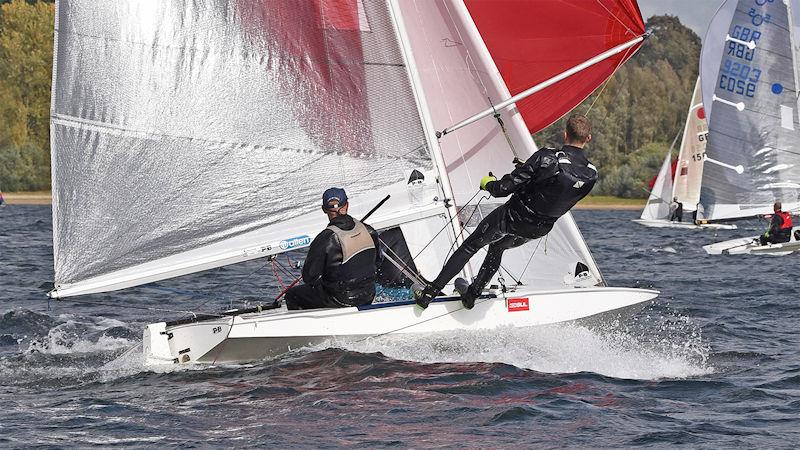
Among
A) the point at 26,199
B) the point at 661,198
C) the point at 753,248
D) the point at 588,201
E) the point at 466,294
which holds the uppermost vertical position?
the point at 26,199

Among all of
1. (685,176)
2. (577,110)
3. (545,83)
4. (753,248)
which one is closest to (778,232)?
(753,248)

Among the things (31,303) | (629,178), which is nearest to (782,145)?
(31,303)

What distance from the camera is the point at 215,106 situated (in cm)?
943

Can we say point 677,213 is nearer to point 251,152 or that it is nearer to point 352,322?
point 251,152

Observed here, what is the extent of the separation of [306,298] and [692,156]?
2967 cm

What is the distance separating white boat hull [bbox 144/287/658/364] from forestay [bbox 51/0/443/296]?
0.62m

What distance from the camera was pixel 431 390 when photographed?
26.0 feet

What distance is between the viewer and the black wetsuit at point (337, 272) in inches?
342

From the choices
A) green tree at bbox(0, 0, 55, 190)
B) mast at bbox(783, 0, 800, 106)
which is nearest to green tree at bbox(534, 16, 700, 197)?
green tree at bbox(0, 0, 55, 190)

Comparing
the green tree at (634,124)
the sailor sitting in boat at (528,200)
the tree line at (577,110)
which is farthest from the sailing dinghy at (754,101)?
the green tree at (634,124)

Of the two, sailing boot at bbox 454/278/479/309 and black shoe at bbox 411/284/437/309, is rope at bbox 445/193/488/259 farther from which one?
black shoe at bbox 411/284/437/309

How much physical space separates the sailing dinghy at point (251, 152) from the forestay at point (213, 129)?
11 millimetres

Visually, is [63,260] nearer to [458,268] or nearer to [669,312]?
[458,268]

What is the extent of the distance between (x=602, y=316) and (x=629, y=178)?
160ft
